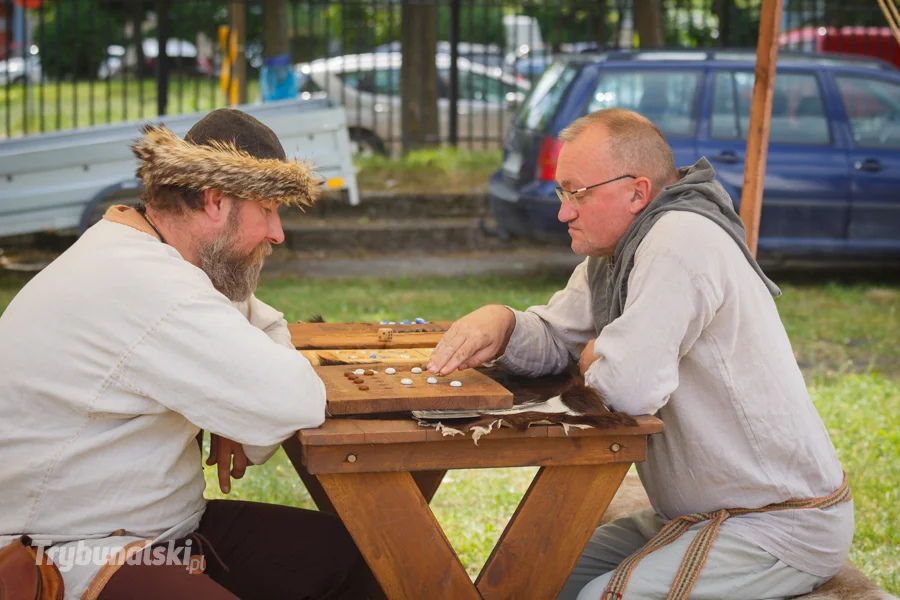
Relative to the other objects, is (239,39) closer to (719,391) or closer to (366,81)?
(366,81)

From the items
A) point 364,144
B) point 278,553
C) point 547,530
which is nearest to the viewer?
point 547,530

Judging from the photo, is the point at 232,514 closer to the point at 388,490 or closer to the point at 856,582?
the point at 388,490

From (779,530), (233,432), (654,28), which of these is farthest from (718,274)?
(654,28)

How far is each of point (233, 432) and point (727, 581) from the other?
1.21 meters

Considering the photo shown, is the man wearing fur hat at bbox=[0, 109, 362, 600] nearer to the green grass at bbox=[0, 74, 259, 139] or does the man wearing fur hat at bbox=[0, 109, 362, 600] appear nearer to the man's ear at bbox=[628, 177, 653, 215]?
the man's ear at bbox=[628, 177, 653, 215]

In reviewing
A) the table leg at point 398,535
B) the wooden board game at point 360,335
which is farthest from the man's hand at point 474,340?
the table leg at point 398,535

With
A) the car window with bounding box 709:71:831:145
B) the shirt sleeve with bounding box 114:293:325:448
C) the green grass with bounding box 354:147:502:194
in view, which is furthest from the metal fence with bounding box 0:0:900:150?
the shirt sleeve with bounding box 114:293:325:448

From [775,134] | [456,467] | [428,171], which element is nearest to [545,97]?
[775,134]

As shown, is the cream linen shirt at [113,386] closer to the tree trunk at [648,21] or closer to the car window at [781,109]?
the car window at [781,109]

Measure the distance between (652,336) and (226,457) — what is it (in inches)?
43.1

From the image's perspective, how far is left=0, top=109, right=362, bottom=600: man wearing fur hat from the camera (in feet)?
7.62

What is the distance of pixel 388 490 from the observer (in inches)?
97.4

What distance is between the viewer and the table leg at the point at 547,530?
8.43 feet

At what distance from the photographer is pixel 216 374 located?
2.31 meters
